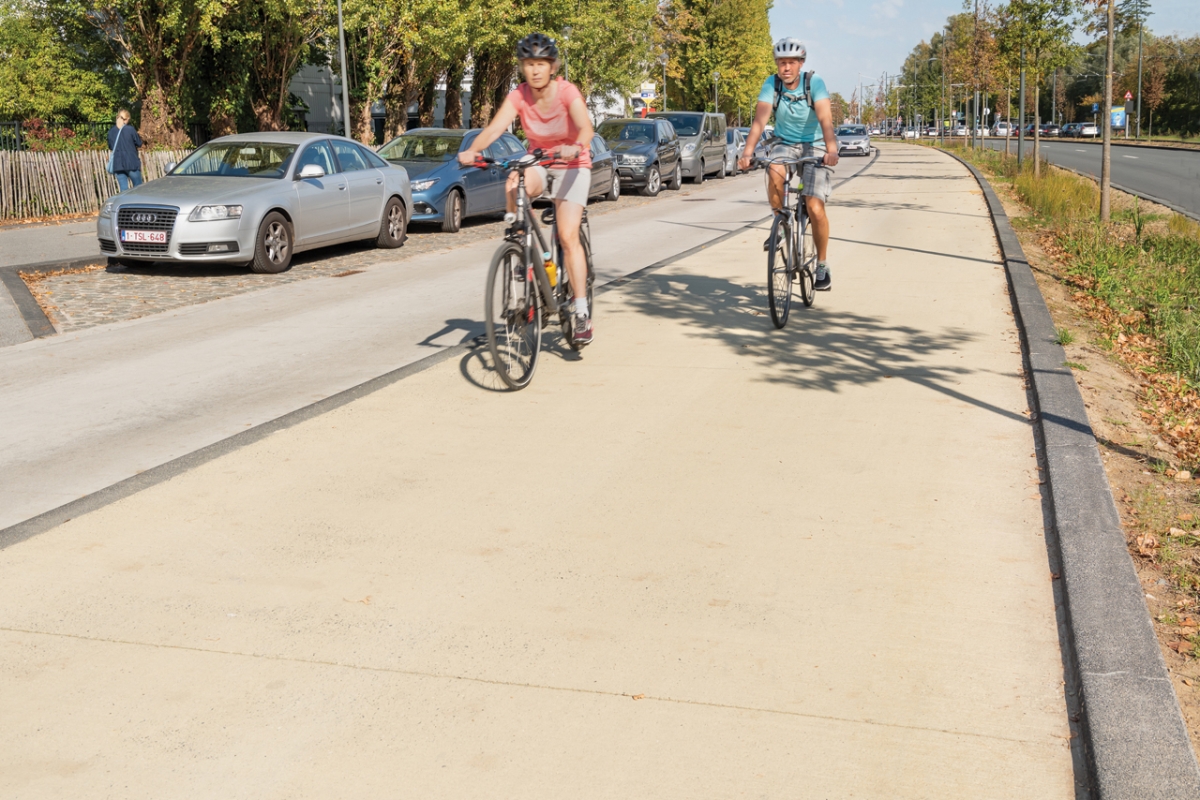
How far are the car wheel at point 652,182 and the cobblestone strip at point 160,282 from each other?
430 inches

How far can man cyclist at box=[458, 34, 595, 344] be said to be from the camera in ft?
23.2

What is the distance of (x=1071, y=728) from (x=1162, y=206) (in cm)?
2061

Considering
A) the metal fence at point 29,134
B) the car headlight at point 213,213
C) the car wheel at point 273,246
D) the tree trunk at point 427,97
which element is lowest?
the car wheel at point 273,246

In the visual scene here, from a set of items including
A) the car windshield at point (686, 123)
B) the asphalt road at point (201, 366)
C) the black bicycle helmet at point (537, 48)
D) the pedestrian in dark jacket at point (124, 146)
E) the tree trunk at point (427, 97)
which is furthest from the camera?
the tree trunk at point (427, 97)

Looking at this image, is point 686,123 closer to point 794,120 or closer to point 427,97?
point 427,97

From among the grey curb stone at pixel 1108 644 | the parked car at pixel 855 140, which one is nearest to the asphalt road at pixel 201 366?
the grey curb stone at pixel 1108 644

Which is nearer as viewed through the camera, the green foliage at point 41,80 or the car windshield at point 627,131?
the car windshield at point 627,131

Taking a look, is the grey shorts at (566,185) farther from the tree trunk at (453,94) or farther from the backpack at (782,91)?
the tree trunk at (453,94)

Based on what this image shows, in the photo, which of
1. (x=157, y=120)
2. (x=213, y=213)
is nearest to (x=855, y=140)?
(x=157, y=120)

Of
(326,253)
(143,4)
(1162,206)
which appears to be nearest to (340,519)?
(326,253)

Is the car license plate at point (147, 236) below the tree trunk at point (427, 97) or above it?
below

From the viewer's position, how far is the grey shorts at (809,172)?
29.8 ft

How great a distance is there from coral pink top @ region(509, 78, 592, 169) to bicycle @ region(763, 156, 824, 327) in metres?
2.27

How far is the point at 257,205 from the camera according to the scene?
1361 cm
